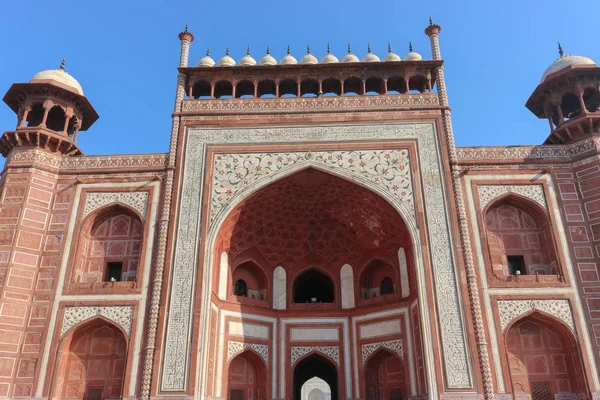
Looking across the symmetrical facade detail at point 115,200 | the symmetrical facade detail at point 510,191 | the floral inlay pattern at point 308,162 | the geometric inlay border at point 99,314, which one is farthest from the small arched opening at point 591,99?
the geometric inlay border at point 99,314

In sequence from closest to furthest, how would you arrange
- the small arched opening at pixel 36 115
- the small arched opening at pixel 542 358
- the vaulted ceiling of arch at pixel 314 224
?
the small arched opening at pixel 542 358 → the vaulted ceiling of arch at pixel 314 224 → the small arched opening at pixel 36 115

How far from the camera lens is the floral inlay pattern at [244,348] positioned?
1190cm

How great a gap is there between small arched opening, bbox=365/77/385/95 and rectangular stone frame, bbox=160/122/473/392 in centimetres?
142

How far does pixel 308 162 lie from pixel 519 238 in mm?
5165

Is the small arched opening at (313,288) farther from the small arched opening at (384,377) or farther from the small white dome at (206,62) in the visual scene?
the small white dome at (206,62)

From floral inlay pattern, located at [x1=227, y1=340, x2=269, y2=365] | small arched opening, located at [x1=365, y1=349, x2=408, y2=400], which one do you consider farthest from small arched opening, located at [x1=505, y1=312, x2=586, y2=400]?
floral inlay pattern, located at [x1=227, y1=340, x2=269, y2=365]

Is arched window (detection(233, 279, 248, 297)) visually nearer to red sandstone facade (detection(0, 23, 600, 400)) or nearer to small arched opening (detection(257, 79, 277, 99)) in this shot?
red sandstone facade (detection(0, 23, 600, 400))

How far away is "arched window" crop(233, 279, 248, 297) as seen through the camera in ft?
43.5

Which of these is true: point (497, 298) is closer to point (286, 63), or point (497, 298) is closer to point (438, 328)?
point (438, 328)

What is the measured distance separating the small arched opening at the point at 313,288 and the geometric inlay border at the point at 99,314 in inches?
180

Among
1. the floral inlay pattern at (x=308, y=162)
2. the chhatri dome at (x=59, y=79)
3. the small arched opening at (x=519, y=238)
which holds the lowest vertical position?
the small arched opening at (x=519, y=238)

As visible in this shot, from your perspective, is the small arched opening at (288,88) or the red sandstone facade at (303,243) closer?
the red sandstone facade at (303,243)

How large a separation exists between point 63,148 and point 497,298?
10.6 meters

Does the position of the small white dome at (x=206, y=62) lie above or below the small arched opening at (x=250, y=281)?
above
